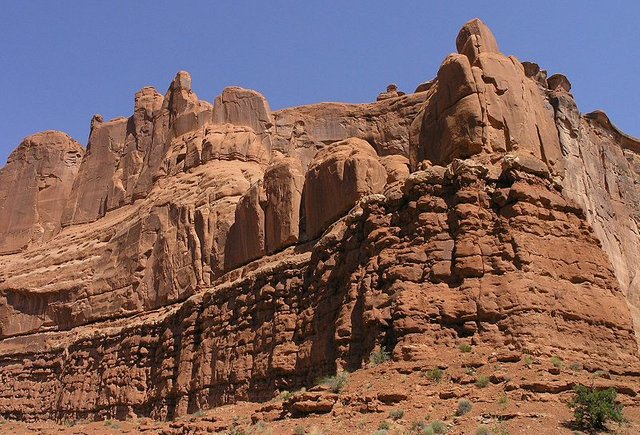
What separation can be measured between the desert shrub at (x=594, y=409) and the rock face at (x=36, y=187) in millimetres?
44230

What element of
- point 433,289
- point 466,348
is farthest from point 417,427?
point 433,289

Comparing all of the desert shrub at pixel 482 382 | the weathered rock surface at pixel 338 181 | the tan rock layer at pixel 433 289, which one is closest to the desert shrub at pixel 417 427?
the desert shrub at pixel 482 382

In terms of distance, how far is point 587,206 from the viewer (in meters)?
29.4

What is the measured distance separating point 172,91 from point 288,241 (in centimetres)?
2163

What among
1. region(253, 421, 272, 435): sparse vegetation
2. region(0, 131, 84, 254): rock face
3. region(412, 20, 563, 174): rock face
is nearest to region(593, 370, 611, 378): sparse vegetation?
region(412, 20, 563, 174): rock face

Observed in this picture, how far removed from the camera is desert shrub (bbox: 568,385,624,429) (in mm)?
13852

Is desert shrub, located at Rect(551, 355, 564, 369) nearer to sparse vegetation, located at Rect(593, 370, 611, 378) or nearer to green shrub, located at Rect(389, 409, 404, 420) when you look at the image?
sparse vegetation, located at Rect(593, 370, 611, 378)

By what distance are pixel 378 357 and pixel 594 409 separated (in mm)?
5785

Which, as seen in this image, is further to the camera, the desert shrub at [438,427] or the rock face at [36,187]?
the rock face at [36,187]

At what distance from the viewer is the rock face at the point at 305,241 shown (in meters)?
18.9

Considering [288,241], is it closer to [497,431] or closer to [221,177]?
[221,177]

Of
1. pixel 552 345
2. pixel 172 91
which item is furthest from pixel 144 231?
pixel 552 345

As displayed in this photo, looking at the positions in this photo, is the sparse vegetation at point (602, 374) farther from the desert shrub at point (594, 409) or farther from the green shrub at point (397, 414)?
the green shrub at point (397, 414)

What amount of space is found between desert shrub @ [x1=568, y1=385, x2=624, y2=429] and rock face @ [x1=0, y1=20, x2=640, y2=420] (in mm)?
2759
